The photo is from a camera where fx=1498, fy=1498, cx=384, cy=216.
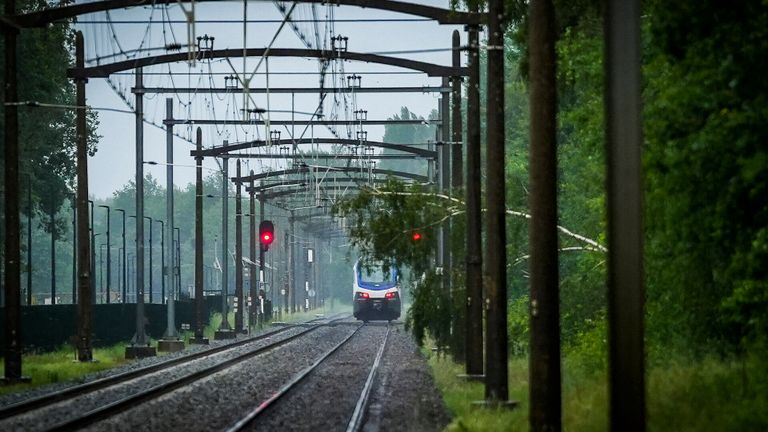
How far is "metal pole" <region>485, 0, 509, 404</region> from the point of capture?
23.5 m

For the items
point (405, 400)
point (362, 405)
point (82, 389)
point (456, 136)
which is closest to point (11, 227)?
point (82, 389)

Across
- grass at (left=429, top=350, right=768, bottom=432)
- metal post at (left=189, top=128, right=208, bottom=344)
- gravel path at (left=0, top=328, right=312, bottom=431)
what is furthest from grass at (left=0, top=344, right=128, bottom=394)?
grass at (left=429, top=350, right=768, bottom=432)

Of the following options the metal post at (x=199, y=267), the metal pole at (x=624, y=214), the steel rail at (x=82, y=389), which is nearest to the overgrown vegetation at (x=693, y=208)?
the metal pole at (x=624, y=214)

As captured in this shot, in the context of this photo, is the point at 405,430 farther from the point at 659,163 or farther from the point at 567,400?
the point at 659,163

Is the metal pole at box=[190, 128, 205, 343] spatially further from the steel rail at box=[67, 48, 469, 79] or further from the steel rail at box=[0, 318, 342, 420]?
the steel rail at box=[67, 48, 469, 79]

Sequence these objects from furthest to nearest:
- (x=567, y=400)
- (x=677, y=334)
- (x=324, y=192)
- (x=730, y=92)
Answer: (x=324, y=192), (x=677, y=334), (x=567, y=400), (x=730, y=92)

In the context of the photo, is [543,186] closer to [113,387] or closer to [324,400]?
[324,400]

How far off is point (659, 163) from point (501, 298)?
5283mm

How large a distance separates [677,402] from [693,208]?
99.0 inches

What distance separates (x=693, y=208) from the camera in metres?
19.4

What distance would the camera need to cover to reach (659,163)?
19344 mm

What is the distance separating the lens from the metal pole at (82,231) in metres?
38.9

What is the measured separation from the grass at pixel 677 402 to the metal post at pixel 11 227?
33.7ft

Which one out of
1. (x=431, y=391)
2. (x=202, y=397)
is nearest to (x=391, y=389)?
(x=431, y=391)
